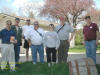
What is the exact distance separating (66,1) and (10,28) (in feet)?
102

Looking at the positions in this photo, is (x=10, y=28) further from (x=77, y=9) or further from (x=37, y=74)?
(x=77, y=9)

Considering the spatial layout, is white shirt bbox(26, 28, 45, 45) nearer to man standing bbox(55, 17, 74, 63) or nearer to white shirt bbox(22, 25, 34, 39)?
white shirt bbox(22, 25, 34, 39)

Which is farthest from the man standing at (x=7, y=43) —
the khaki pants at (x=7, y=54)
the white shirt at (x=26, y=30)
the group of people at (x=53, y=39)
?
the white shirt at (x=26, y=30)

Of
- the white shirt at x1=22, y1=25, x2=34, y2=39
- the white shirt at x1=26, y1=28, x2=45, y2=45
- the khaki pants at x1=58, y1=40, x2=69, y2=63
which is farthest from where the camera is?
the white shirt at x1=22, y1=25, x2=34, y2=39

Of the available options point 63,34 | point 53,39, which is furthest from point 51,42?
point 63,34

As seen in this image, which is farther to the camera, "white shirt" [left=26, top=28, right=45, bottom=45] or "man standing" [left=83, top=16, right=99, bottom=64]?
"white shirt" [left=26, top=28, right=45, bottom=45]

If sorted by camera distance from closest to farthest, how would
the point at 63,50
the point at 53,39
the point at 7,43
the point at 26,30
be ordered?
the point at 7,43, the point at 53,39, the point at 63,50, the point at 26,30

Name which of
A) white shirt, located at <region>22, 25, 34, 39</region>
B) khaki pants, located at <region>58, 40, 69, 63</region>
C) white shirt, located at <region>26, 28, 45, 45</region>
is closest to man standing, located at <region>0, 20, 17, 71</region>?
white shirt, located at <region>26, 28, 45, 45</region>

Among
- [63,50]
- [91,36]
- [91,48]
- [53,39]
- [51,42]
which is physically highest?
[91,36]

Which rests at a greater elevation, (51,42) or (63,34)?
(63,34)

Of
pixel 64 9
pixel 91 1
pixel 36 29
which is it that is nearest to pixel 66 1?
pixel 64 9

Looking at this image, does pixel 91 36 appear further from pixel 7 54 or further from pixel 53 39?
pixel 7 54

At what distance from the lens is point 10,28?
7469 millimetres

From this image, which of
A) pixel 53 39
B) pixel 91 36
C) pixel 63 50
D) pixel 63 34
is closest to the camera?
pixel 91 36
